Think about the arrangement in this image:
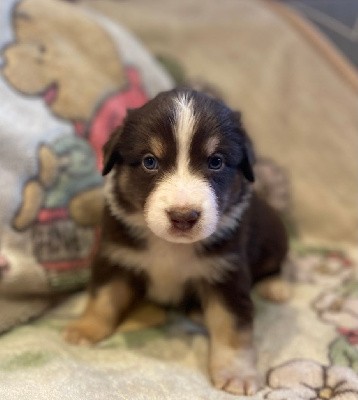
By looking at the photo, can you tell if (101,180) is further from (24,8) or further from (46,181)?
(24,8)

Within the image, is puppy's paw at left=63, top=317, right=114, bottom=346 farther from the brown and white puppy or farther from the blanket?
the blanket

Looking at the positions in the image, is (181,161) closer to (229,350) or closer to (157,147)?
(157,147)

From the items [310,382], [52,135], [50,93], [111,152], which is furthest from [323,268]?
[50,93]

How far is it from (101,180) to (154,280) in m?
0.71

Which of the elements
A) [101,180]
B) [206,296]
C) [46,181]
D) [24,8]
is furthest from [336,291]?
[24,8]

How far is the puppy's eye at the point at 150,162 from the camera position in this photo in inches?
93.5

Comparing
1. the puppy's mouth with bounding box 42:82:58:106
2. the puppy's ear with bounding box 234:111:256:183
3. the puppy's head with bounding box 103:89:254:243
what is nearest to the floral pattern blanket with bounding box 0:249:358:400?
the puppy's head with bounding box 103:89:254:243

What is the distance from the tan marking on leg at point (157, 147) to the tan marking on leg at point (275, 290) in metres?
1.21

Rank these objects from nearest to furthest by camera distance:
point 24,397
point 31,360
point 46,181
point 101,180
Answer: point 24,397 < point 31,360 < point 46,181 < point 101,180

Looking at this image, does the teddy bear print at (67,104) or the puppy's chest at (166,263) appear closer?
the puppy's chest at (166,263)

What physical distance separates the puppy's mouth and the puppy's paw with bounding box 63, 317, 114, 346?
1198 millimetres

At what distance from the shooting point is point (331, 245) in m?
3.83

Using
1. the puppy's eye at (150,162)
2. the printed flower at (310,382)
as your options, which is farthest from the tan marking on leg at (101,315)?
the printed flower at (310,382)

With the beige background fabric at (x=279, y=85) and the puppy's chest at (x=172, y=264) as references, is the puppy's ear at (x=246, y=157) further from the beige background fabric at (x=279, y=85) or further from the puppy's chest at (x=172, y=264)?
the beige background fabric at (x=279, y=85)
